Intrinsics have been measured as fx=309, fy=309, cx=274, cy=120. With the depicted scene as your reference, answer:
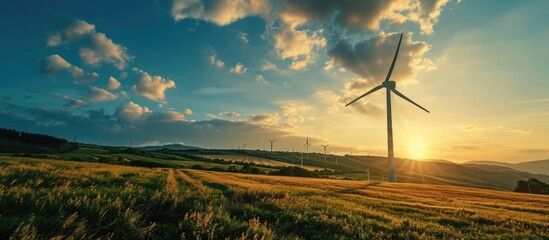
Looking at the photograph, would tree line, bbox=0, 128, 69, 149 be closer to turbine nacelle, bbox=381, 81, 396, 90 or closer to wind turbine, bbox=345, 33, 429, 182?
wind turbine, bbox=345, 33, 429, 182

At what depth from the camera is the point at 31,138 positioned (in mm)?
153875

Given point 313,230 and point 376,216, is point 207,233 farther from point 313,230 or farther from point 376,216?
point 376,216

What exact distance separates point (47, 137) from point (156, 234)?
187 metres

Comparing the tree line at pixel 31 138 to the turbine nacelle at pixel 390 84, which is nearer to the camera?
the turbine nacelle at pixel 390 84

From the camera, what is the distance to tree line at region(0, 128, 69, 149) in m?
150

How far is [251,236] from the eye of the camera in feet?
27.1

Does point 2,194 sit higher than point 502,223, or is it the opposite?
point 2,194

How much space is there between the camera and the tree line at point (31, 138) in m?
150

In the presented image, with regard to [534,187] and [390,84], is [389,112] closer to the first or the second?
[390,84]

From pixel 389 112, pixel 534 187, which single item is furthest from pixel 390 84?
pixel 534 187

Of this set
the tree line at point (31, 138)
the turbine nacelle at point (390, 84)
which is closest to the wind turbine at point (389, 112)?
the turbine nacelle at point (390, 84)

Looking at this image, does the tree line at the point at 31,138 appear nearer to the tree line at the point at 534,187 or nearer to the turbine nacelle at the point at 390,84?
the turbine nacelle at the point at 390,84

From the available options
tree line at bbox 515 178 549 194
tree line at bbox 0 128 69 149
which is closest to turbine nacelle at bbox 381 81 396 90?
tree line at bbox 515 178 549 194

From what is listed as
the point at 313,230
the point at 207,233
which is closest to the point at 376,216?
the point at 313,230
